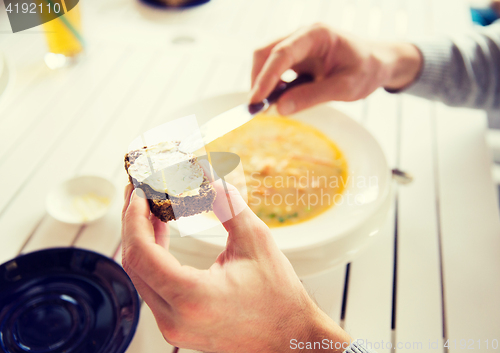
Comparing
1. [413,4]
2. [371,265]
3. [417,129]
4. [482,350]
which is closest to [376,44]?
[417,129]

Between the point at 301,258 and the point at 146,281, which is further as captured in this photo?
the point at 301,258

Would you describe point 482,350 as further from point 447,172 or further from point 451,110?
point 451,110

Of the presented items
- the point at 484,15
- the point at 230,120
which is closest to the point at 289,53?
the point at 230,120

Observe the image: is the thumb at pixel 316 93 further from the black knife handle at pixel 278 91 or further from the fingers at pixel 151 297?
the fingers at pixel 151 297

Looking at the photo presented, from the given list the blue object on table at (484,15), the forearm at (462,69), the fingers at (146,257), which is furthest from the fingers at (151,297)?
the blue object on table at (484,15)

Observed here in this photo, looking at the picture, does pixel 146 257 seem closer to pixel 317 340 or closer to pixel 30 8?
pixel 317 340

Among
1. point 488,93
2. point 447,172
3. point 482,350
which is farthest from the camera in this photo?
point 488,93
